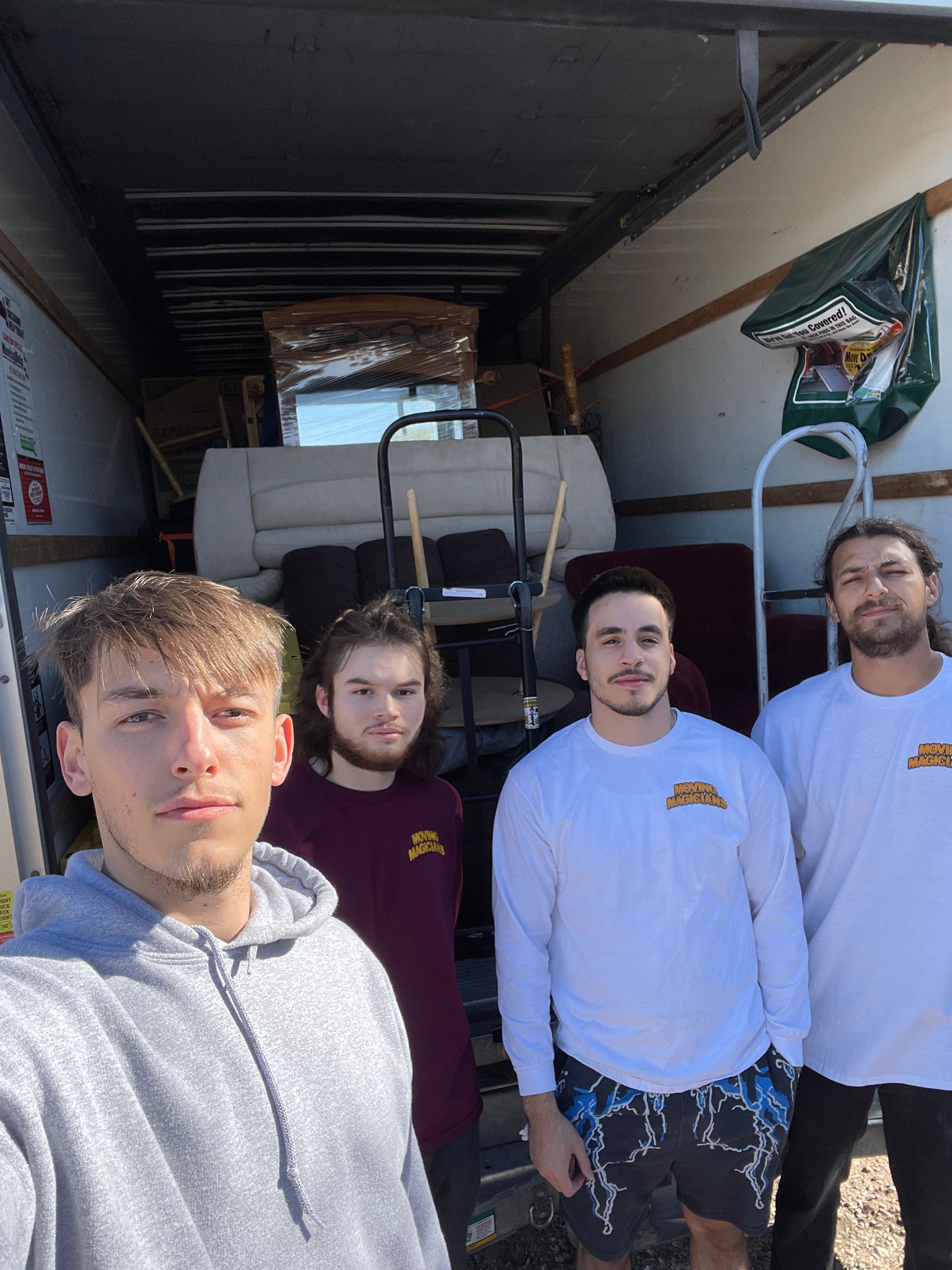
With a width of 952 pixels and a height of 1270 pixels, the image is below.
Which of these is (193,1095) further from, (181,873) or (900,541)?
(900,541)

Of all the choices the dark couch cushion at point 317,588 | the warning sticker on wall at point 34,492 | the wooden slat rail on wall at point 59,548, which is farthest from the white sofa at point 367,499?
the warning sticker on wall at point 34,492

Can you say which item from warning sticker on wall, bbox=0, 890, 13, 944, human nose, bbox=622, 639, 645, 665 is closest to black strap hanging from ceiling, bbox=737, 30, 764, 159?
human nose, bbox=622, 639, 645, 665

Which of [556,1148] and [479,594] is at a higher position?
[479,594]

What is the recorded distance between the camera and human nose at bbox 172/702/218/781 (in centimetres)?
83

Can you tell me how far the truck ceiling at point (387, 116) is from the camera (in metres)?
2.17

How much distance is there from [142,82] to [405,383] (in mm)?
1940

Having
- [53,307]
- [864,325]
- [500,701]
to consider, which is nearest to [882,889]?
[500,701]

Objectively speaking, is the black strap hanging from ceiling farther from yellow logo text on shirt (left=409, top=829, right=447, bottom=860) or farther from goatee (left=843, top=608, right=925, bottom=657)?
yellow logo text on shirt (left=409, top=829, right=447, bottom=860)

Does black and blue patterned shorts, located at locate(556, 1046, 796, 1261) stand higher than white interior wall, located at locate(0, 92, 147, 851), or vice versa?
white interior wall, located at locate(0, 92, 147, 851)

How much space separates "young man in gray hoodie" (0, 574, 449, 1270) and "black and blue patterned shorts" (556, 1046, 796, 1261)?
0.55 metres

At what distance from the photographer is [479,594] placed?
2305 millimetres

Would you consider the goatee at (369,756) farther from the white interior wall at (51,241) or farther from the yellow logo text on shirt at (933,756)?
the white interior wall at (51,241)

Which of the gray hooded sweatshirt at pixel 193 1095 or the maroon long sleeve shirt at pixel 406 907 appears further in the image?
the maroon long sleeve shirt at pixel 406 907

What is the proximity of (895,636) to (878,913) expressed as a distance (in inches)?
21.4
